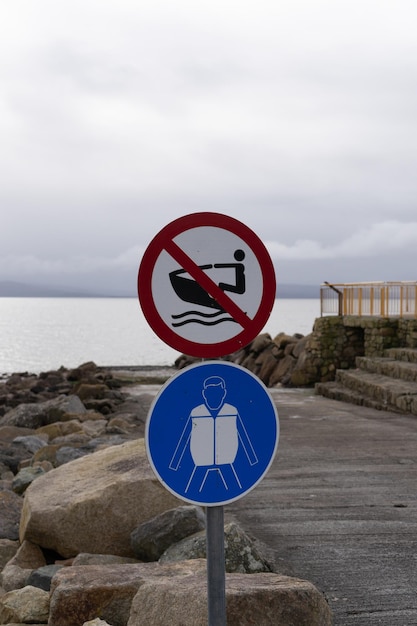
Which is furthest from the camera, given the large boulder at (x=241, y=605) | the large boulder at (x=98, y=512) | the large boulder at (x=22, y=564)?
the large boulder at (x=98, y=512)

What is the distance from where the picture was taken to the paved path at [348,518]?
4207mm

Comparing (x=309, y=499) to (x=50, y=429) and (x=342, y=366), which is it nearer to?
(x=50, y=429)

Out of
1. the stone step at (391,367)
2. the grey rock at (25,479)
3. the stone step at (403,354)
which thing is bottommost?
the grey rock at (25,479)

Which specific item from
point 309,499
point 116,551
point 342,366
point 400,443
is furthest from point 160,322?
point 342,366

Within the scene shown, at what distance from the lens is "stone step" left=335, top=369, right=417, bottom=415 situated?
42.2 ft

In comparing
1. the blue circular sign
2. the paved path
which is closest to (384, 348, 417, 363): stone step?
the paved path

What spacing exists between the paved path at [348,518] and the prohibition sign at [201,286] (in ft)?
6.23

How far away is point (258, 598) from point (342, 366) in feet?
60.0

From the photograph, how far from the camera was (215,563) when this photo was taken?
2.85 m

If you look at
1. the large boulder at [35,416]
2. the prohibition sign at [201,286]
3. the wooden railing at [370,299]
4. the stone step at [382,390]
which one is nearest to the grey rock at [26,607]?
the prohibition sign at [201,286]

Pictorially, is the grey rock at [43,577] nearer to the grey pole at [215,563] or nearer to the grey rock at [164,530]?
the grey rock at [164,530]

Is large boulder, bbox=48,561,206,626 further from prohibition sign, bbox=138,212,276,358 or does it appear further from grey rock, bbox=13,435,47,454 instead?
grey rock, bbox=13,435,47,454

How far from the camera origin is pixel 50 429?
12016 mm

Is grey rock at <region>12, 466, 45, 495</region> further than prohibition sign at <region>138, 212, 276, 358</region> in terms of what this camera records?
Yes
